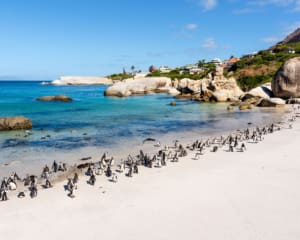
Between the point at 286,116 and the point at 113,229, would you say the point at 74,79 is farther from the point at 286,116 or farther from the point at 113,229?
the point at 113,229

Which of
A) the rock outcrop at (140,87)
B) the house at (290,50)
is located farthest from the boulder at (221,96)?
the house at (290,50)

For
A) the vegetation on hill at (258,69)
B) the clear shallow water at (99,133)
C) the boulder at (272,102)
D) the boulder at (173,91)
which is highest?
the vegetation on hill at (258,69)

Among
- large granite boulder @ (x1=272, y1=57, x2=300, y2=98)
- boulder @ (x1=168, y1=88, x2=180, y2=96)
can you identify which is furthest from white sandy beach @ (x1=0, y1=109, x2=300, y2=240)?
boulder @ (x1=168, y1=88, x2=180, y2=96)

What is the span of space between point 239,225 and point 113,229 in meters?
3.87

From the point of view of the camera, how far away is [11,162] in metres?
20.5

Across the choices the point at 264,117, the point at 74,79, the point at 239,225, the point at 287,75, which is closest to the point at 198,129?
the point at 264,117

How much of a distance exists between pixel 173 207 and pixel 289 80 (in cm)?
4613

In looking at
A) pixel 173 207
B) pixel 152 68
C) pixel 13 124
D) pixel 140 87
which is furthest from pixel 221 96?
pixel 152 68

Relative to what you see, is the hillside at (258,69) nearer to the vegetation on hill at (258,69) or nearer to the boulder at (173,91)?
the vegetation on hill at (258,69)

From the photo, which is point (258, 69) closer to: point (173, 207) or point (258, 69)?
point (258, 69)

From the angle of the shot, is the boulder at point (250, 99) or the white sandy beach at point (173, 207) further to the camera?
the boulder at point (250, 99)

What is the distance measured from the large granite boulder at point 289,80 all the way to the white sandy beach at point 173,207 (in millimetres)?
38289

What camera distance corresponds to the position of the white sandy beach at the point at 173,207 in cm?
1041

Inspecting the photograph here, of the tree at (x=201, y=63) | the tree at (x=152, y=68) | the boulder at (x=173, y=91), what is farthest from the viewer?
the tree at (x=152, y=68)
